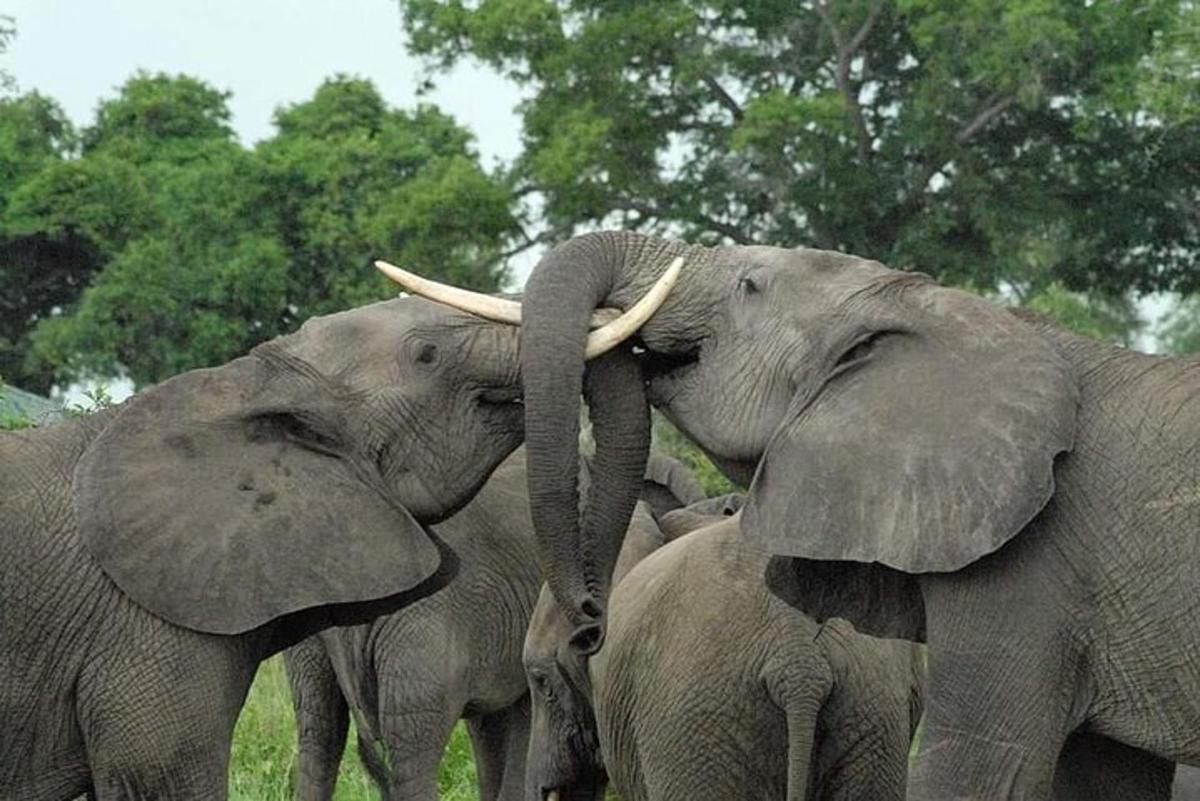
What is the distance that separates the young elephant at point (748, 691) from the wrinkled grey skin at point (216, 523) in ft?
2.43

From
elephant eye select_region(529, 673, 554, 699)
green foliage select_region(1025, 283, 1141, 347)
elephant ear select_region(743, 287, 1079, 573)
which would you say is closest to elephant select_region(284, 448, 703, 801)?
elephant eye select_region(529, 673, 554, 699)

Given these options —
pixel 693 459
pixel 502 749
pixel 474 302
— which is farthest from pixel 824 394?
pixel 693 459

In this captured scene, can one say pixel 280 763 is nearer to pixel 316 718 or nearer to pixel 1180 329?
pixel 316 718

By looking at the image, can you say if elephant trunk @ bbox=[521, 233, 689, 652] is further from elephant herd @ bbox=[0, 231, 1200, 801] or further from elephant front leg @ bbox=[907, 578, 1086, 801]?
elephant front leg @ bbox=[907, 578, 1086, 801]

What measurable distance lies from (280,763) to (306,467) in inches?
182

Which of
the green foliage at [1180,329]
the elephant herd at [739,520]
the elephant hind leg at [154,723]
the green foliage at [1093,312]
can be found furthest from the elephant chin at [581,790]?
the green foliage at [1180,329]

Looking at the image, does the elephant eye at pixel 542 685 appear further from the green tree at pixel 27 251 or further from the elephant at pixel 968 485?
the green tree at pixel 27 251

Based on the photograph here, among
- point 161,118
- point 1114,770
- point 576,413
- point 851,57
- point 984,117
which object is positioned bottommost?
point 1114,770

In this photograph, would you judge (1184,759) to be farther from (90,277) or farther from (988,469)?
(90,277)

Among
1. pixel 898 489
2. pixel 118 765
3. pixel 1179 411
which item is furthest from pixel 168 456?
Result: pixel 1179 411

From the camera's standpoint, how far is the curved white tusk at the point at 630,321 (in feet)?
24.2

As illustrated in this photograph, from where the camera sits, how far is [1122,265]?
38.5m

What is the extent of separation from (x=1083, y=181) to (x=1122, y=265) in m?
1.24

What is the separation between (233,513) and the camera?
7.52m
